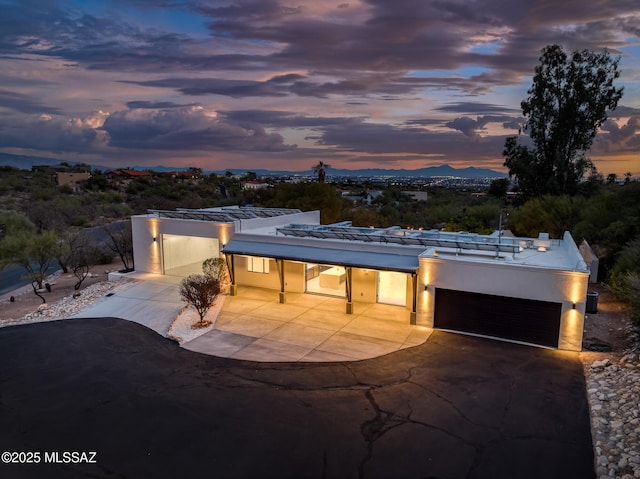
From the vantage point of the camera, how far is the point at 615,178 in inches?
1617

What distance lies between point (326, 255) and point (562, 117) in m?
27.6

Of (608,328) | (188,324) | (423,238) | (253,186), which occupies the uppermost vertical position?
Answer: (253,186)

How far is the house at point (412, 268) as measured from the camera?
12.9 meters

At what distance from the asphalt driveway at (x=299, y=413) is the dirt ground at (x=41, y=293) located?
18.7 ft

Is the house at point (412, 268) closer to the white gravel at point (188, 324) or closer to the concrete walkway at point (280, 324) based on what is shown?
the concrete walkway at point (280, 324)

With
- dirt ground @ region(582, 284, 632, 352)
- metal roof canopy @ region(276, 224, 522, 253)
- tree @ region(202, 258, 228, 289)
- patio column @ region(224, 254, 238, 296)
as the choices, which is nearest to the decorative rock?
dirt ground @ region(582, 284, 632, 352)

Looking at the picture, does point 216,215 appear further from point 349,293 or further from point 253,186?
point 253,186

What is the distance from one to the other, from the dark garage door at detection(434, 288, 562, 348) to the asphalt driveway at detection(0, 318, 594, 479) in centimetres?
57

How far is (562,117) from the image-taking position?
3353cm

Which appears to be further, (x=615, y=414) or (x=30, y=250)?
(x=30, y=250)

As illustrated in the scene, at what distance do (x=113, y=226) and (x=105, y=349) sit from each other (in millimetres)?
33422

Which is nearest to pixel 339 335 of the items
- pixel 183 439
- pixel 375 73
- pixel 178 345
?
pixel 178 345

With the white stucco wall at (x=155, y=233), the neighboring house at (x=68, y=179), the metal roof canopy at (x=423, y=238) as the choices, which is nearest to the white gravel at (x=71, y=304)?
the white stucco wall at (x=155, y=233)

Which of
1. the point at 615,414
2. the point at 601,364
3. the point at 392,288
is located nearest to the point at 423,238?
the point at 392,288
